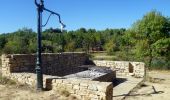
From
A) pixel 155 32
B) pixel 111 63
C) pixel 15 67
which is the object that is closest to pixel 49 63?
pixel 15 67

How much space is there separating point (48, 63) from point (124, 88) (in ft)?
12.4

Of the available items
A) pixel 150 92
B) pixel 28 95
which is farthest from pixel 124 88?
pixel 28 95

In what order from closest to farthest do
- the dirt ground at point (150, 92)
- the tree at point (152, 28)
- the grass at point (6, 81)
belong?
the dirt ground at point (150, 92) < the grass at point (6, 81) < the tree at point (152, 28)

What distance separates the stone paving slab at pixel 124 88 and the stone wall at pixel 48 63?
2669 mm

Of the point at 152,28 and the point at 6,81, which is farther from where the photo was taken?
the point at 152,28

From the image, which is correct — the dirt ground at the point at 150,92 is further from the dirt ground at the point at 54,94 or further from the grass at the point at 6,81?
the grass at the point at 6,81

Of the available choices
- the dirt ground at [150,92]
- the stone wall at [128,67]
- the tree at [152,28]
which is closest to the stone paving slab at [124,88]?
the dirt ground at [150,92]

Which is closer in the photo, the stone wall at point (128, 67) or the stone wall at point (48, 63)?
the stone wall at point (48, 63)

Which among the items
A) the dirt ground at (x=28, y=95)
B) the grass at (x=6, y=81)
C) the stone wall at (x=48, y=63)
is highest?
the stone wall at (x=48, y=63)

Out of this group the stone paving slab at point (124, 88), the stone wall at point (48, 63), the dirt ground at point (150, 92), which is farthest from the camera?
the stone wall at point (48, 63)

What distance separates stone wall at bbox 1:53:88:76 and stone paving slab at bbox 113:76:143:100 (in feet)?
8.76

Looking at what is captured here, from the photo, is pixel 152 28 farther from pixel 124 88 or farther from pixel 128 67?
pixel 124 88

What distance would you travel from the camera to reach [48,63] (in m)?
12.8

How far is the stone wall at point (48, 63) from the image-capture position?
1052 centimetres
